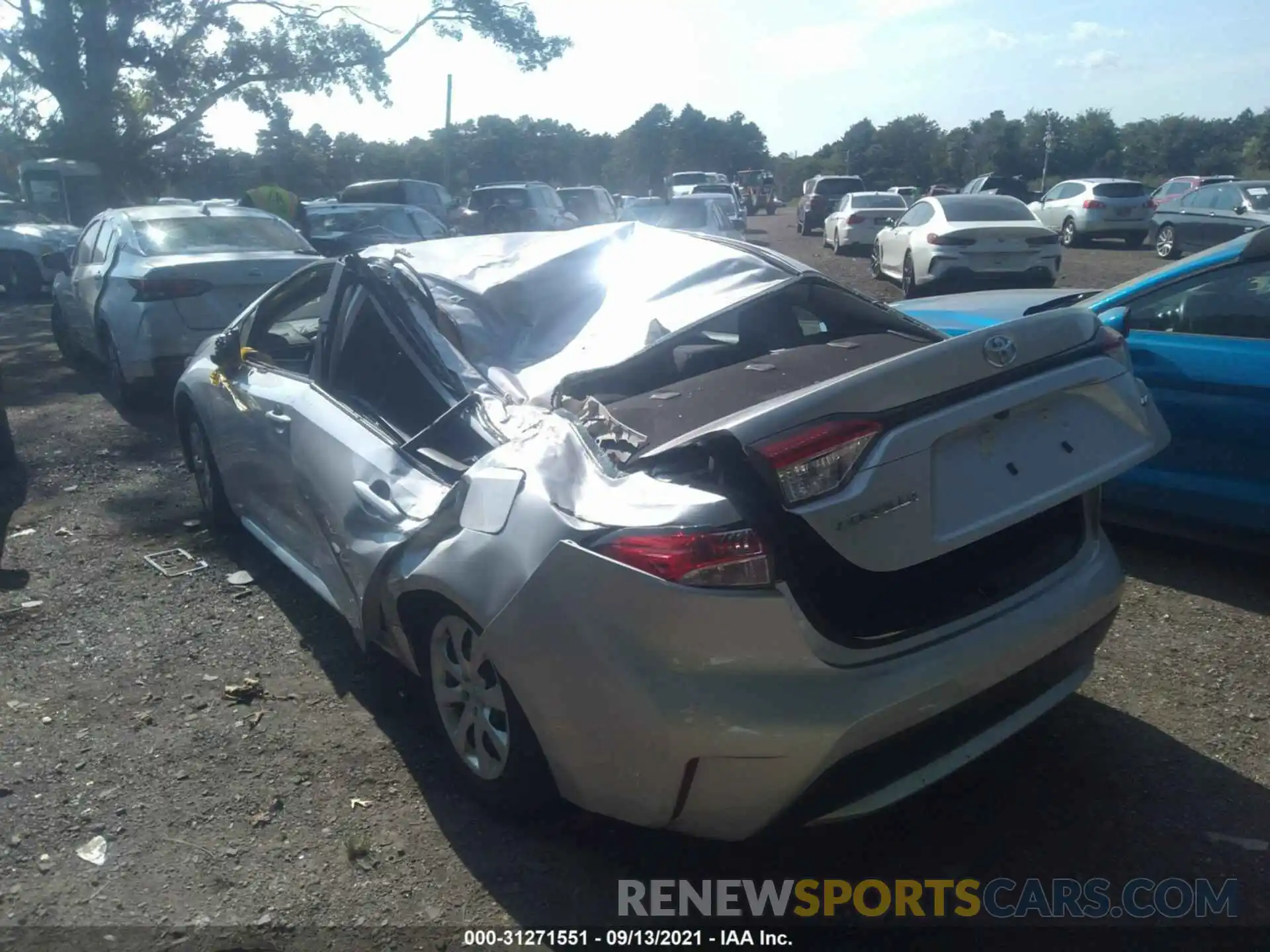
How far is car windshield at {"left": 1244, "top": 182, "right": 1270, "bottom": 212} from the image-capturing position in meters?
17.9

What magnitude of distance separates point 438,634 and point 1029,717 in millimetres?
1689

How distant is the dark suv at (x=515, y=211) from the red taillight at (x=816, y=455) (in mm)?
17208

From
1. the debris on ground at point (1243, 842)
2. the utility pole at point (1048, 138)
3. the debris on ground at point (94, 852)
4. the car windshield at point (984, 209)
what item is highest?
the utility pole at point (1048, 138)

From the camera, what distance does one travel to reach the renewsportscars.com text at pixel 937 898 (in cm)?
271

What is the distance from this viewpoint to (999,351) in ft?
9.07

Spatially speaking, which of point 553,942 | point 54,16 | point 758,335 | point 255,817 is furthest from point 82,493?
point 54,16

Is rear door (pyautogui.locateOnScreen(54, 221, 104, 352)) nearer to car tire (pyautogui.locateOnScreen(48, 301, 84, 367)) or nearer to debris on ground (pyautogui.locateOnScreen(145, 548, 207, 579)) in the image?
car tire (pyautogui.locateOnScreen(48, 301, 84, 367))

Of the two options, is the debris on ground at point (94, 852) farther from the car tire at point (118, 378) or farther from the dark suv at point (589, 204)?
the dark suv at point (589, 204)

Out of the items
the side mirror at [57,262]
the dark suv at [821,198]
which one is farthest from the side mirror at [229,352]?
the dark suv at [821,198]

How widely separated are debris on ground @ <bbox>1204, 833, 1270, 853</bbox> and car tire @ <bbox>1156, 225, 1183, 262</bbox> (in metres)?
19.0

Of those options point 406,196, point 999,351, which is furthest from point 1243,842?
point 406,196

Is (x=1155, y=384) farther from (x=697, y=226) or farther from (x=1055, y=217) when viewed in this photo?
(x=1055, y=217)

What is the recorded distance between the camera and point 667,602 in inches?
95.5

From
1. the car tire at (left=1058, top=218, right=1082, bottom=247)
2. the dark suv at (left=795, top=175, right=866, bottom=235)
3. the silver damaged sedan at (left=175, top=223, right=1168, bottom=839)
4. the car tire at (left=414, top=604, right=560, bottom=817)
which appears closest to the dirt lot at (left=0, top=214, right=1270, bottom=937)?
the car tire at (left=414, top=604, right=560, bottom=817)
